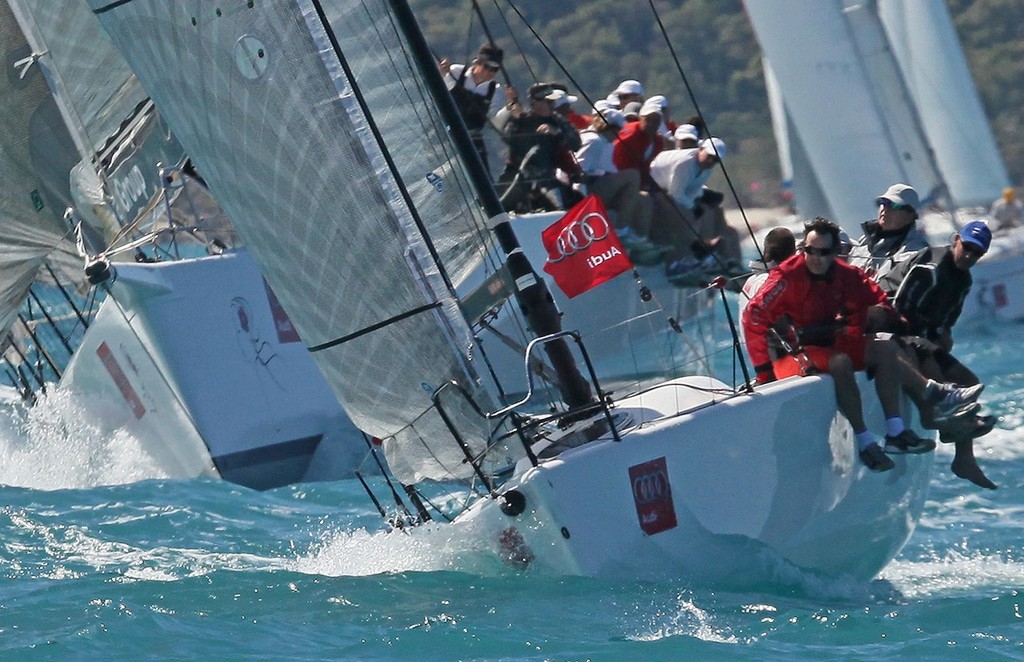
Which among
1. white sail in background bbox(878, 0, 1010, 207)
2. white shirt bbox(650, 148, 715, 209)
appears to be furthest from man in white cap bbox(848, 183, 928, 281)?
white sail in background bbox(878, 0, 1010, 207)

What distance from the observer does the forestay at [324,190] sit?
240 inches

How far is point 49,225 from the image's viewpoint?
966 cm

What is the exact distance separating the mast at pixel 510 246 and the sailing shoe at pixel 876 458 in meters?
0.98

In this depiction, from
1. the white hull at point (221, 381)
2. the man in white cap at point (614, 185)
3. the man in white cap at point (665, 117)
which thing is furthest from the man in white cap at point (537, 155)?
the white hull at point (221, 381)

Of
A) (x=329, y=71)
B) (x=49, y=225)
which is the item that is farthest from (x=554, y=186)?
(x=329, y=71)

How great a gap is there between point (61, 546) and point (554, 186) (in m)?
4.13

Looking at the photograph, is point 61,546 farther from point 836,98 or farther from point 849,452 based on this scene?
point 836,98

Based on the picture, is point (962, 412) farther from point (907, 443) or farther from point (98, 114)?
point (98, 114)

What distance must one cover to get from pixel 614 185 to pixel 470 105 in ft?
3.93

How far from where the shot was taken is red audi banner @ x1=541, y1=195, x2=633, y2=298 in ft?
20.4

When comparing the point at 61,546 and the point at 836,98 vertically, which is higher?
the point at 61,546

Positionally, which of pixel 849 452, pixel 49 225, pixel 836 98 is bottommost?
pixel 836 98

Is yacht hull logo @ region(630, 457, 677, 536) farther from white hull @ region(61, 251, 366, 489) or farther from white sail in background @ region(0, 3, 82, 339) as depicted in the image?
white sail in background @ region(0, 3, 82, 339)

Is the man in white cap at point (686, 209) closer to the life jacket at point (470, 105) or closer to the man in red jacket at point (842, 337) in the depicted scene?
the life jacket at point (470, 105)
